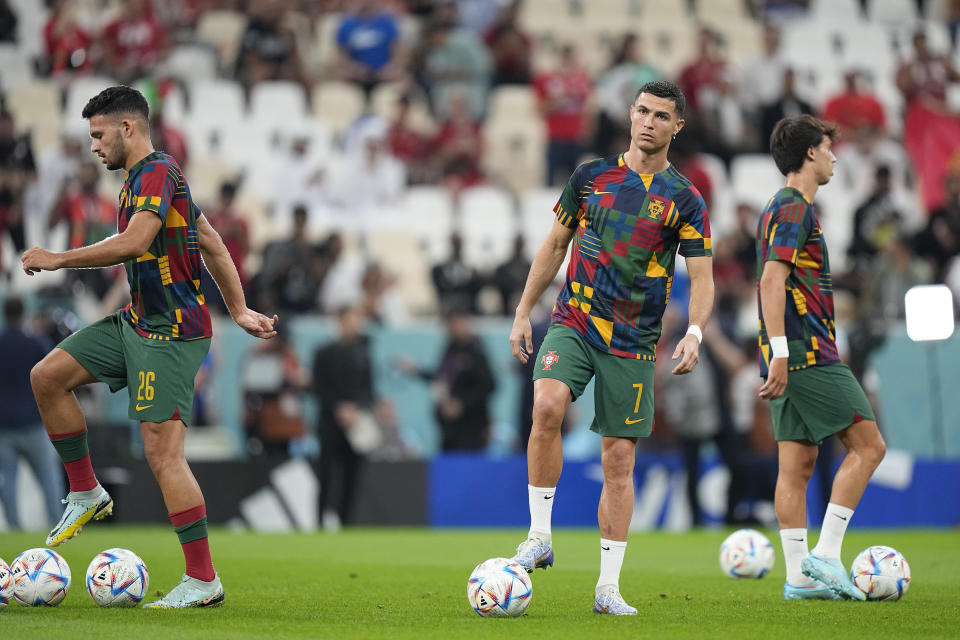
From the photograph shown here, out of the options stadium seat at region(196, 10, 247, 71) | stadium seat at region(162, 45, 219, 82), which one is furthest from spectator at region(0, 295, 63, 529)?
stadium seat at region(196, 10, 247, 71)

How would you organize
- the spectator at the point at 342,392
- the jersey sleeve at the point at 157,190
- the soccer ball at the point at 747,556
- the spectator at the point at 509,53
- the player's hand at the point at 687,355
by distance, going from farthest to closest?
the spectator at the point at 509,53
the spectator at the point at 342,392
the soccer ball at the point at 747,556
the jersey sleeve at the point at 157,190
the player's hand at the point at 687,355

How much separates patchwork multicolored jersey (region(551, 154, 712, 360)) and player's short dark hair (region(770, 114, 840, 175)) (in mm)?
1073

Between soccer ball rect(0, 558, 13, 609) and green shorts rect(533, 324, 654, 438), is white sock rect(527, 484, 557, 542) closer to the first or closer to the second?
green shorts rect(533, 324, 654, 438)

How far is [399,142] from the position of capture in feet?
64.5

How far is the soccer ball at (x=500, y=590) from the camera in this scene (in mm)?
6645

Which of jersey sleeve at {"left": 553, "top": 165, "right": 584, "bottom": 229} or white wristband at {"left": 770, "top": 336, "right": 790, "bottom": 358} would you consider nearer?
jersey sleeve at {"left": 553, "top": 165, "right": 584, "bottom": 229}

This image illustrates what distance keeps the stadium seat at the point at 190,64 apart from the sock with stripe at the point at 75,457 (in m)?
13.3

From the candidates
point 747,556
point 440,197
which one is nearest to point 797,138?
point 747,556

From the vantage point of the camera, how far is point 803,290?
306 inches

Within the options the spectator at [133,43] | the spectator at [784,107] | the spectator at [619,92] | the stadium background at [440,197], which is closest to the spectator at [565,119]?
the stadium background at [440,197]

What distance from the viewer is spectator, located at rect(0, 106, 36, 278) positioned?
52.2 ft

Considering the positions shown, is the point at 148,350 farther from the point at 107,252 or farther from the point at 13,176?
the point at 13,176

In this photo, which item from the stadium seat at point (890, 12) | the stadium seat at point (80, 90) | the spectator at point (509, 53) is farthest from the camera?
the stadium seat at point (890, 12)

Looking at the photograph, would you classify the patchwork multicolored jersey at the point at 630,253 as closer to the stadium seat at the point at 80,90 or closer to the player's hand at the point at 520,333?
the player's hand at the point at 520,333
